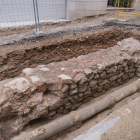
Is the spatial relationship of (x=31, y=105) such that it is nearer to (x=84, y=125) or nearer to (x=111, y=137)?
(x=84, y=125)

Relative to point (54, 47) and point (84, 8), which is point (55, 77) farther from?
point (84, 8)

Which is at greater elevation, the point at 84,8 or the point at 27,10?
the point at 84,8

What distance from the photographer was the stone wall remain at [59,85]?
2.24 m

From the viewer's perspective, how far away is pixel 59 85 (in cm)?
244

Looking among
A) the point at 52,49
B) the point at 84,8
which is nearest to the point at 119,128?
the point at 52,49

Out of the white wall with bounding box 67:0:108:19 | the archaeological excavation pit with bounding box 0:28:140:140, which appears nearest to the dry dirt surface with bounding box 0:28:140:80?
the archaeological excavation pit with bounding box 0:28:140:140

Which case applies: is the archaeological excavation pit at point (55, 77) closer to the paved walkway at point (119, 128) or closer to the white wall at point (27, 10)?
the paved walkway at point (119, 128)

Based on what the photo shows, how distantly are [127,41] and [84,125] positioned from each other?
119 inches

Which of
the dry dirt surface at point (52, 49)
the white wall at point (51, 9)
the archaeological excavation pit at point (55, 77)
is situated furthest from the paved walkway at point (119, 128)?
the white wall at point (51, 9)

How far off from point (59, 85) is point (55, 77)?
0.68 feet

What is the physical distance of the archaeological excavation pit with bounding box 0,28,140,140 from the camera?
225 centimetres

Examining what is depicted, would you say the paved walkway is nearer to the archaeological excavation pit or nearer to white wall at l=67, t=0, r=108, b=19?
the archaeological excavation pit

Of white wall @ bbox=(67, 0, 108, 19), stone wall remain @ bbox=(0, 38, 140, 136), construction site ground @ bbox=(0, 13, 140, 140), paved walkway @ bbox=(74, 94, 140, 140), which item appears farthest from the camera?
white wall @ bbox=(67, 0, 108, 19)

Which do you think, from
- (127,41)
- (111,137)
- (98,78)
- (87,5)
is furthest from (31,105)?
(87,5)
